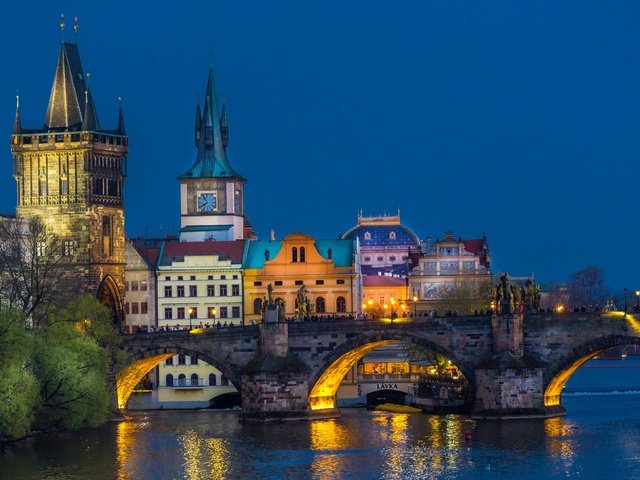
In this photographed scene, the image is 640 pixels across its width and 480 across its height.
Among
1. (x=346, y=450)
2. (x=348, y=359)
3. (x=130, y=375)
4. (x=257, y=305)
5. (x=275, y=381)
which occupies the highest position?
(x=257, y=305)

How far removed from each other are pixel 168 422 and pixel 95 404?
43.7 feet

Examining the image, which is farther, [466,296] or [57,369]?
[466,296]

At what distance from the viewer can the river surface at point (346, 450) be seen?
104m

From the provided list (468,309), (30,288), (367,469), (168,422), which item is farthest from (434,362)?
(367,469)

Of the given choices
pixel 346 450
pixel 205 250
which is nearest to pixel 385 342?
pixel 346 450

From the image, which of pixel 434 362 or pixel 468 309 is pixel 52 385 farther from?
pixel 468 309

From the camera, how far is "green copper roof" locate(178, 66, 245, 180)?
599 feet

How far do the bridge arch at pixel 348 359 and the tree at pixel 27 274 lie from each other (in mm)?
17731

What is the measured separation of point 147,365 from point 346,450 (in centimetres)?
2964

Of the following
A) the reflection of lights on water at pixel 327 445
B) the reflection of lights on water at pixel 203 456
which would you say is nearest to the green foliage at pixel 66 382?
the reflection of lights on water at pixel 203 456

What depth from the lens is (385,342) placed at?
132 meters

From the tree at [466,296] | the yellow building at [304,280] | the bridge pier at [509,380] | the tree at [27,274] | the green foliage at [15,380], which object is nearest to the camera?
the green foliage at [15,380]

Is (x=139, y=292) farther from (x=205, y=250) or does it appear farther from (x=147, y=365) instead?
(x=147, y=365)

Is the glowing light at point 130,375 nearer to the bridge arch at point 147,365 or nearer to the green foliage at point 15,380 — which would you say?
the bridge arch at point 147,365
